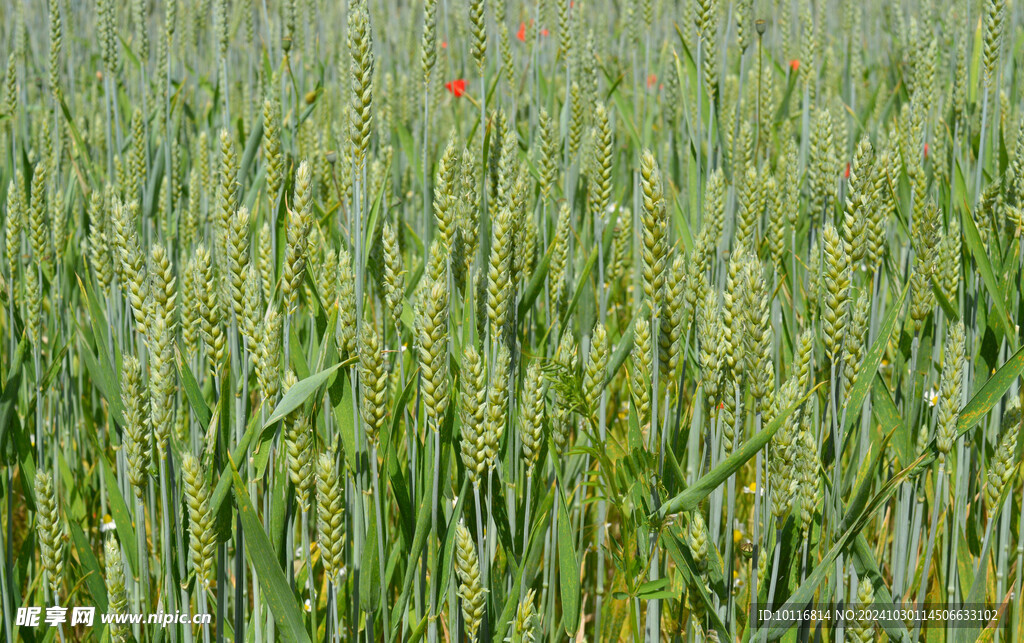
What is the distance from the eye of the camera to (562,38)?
1.40 meters

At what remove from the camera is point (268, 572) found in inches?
29.6

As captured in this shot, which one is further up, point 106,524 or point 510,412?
point 510,412

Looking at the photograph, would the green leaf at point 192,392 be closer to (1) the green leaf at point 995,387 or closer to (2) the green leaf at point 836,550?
(2) the green leaf at point 836,550

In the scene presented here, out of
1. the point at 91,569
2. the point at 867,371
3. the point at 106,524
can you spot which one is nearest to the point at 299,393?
the point at 91,569

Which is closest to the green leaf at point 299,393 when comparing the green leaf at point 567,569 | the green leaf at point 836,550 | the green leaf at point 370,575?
the green leaf at point 370,575

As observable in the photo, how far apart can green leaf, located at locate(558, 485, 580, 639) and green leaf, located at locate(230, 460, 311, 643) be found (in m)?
0.25

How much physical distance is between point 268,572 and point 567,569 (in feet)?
0.94

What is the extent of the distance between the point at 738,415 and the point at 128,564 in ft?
2.27

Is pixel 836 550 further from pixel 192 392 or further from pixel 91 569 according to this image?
pixel 91 569

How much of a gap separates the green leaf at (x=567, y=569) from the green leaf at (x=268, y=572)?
0.83 ft

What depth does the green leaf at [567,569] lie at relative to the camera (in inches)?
32.7

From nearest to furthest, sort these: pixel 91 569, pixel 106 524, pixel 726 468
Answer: pixel 726 468 < pixel 91 569 < pixel 106 524

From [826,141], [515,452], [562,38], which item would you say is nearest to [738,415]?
[515,452]

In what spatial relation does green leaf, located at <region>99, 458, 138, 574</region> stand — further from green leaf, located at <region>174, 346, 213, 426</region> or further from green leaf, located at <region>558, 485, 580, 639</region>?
green leaf, located at <region>558, 485, 580, 639</region>
